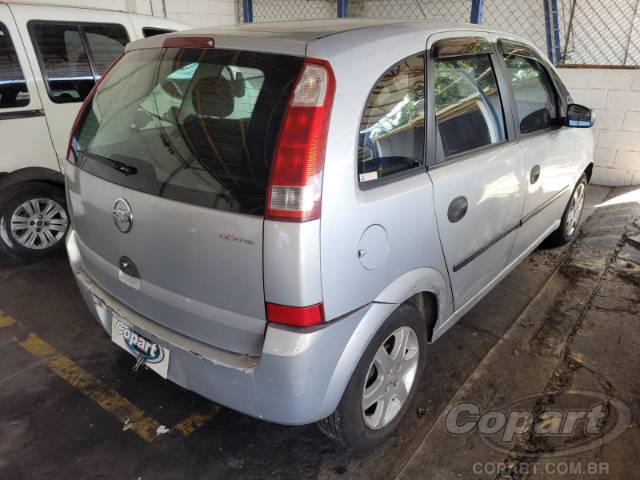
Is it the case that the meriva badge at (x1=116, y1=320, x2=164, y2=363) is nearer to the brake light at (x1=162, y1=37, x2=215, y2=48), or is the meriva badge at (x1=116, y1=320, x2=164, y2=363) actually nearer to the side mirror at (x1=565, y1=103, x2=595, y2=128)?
the brake light at (x1=162, y1=37, x2=215, y2=48)

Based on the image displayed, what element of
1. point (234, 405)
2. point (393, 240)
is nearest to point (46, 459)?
point (234, 405)

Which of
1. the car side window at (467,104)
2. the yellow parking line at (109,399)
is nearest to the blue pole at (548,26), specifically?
the car side window at (467,104)

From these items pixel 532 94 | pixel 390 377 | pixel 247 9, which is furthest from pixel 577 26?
pixel 390 377

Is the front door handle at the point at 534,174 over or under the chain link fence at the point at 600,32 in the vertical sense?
under

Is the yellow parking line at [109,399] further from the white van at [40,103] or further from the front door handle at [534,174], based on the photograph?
the front door handle at [534,174]

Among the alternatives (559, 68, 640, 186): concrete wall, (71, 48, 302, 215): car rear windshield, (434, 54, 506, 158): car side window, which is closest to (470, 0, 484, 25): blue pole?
(559, 68, 640, 186): concrete wall

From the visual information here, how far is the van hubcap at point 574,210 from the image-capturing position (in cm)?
415

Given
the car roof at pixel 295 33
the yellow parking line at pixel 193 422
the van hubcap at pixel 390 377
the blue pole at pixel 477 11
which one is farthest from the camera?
the blue pole at pixel 477 11

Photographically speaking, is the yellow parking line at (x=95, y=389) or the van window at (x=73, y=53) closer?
the yellow parking line at (x=95, y=389)

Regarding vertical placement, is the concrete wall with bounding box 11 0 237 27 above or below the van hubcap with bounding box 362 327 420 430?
Result: above

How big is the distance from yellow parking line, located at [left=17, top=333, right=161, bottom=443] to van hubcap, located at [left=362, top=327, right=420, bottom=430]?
1005mm

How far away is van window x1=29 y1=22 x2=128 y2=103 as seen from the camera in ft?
12.6

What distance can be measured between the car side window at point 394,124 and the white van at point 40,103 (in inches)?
127

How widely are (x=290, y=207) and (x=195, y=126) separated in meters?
0.57
